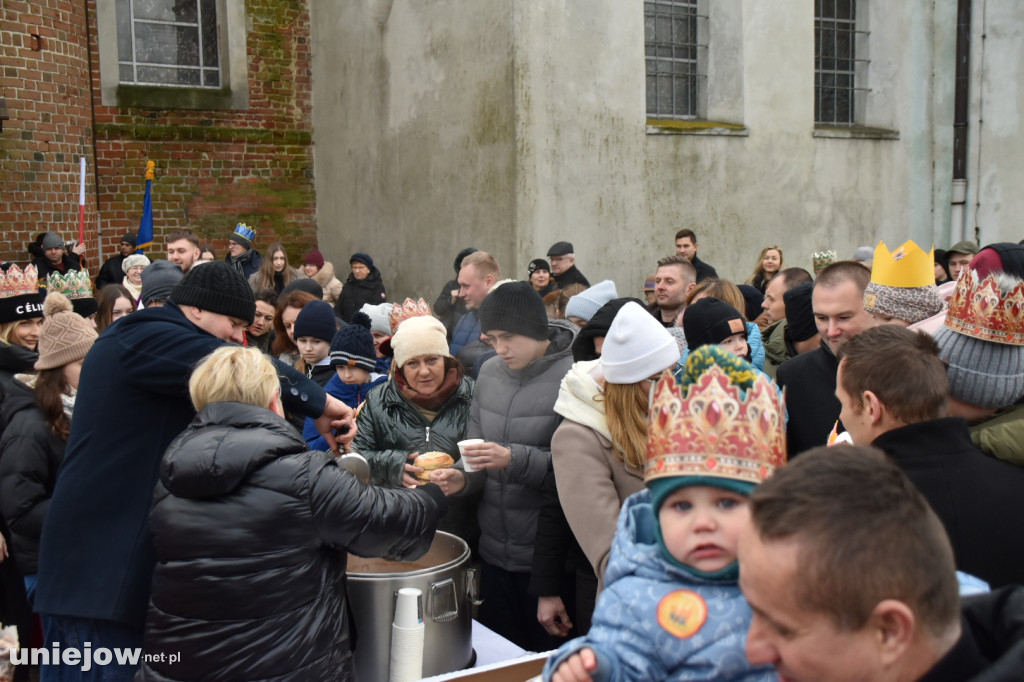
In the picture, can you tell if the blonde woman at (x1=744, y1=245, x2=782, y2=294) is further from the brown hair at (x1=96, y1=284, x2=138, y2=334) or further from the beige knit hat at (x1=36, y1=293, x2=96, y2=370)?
the beige knit hat at (x1=36, y1=293, x2=96, y2=370)

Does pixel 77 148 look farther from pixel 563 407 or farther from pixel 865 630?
pixel 865 630

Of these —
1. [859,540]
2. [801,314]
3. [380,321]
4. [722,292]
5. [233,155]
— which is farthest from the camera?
[233,155]

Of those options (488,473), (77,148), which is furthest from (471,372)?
(77,148)

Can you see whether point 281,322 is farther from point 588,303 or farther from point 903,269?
point 903,269

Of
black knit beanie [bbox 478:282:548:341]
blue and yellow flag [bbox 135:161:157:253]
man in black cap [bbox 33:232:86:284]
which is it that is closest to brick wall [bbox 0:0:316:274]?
blue and yellow flag [bbox 135:161:157:253]

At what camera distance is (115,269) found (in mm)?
11180

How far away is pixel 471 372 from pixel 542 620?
2.39m

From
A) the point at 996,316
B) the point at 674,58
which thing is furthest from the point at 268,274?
the point at 996,316

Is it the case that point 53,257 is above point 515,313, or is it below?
above

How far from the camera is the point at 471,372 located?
568 centimetres

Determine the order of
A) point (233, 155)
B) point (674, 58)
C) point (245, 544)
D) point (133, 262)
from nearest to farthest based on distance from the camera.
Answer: point (245, 544) → point (133, 262) → point (674, 58) → point (233, 155)

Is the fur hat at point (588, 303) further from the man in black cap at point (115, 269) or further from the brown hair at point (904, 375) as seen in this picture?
the man in black cap at point (115, 269)

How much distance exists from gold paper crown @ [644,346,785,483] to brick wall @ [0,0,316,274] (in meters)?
12.5

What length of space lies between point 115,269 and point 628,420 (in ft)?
32.2
